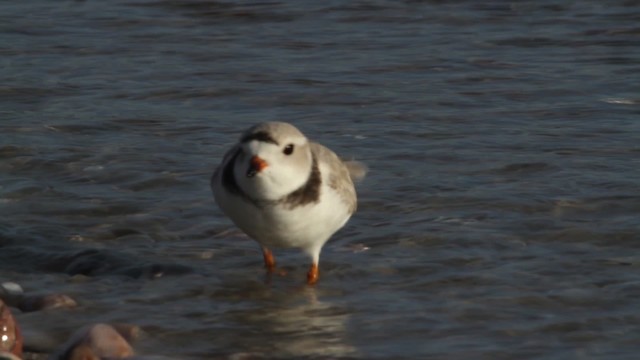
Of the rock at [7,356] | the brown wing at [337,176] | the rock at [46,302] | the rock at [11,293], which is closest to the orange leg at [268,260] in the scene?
the brown wing at [337,176]

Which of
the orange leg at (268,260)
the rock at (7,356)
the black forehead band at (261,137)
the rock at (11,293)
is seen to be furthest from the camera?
the orange leg at (268,260)

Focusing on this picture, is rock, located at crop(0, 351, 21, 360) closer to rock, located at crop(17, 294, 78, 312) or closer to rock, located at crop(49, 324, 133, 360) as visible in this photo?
rock, located at crop(49, 324, 133, 360)

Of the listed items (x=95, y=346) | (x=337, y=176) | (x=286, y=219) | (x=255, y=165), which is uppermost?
(x=255, y=165)

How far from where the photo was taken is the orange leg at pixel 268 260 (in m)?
7.86

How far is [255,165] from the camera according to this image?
6898mm

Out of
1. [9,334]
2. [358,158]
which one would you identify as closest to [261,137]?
[9,334]

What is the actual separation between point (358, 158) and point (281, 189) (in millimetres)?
2946

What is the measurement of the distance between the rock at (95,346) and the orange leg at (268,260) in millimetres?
1573

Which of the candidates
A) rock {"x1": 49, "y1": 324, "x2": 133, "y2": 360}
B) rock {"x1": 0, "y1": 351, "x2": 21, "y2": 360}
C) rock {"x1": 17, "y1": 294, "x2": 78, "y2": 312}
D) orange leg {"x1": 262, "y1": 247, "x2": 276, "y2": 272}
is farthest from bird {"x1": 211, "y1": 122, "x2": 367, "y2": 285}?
rock {"x1": 0, "y1": 351, "x2": 21, "y2": 360}

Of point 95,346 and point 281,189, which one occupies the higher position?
point 281,189

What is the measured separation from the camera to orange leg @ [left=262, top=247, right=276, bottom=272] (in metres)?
7.86

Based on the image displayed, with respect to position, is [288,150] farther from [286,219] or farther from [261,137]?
[286,219]

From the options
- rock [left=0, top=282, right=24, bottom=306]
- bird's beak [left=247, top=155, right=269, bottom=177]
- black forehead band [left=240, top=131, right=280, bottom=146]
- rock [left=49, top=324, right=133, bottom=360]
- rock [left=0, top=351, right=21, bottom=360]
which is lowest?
rock [left=0, top=282, right=24, bottom=306]

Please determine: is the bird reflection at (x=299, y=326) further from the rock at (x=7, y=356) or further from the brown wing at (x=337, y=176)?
the rock at (x=7, y=356)
